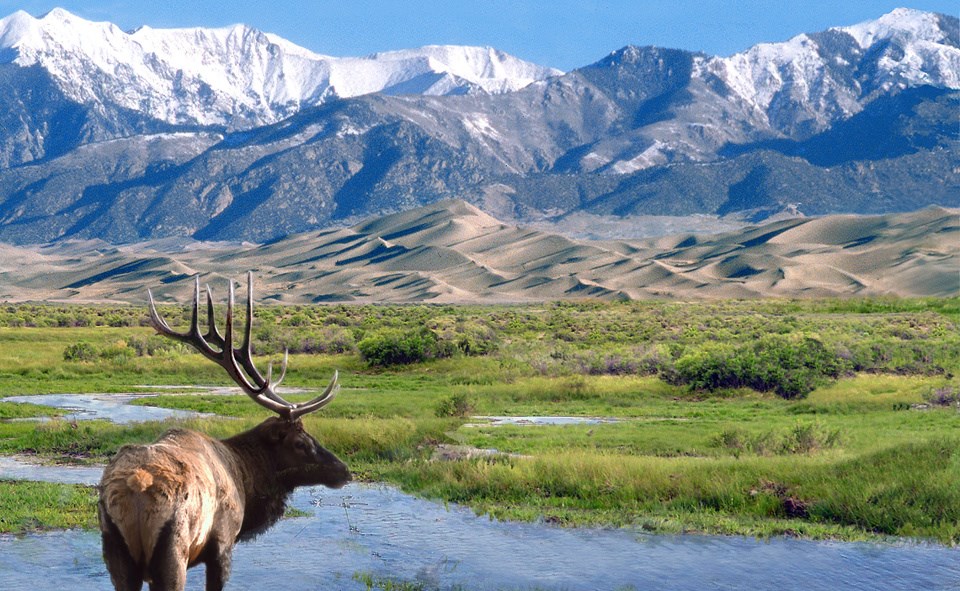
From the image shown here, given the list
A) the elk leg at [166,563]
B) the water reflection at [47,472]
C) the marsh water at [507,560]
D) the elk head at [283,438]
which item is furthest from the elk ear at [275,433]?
the water reflection at [47,472]

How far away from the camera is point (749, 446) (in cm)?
2417

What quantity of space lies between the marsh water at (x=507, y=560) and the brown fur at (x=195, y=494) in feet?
6.50

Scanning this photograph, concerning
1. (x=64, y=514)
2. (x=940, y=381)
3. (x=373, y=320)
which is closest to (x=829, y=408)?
(x=940, y=381)

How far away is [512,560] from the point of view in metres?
16.2

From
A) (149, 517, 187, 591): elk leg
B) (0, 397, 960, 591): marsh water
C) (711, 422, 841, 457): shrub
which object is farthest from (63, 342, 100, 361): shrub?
(149, 517, 187, 591): elk leg

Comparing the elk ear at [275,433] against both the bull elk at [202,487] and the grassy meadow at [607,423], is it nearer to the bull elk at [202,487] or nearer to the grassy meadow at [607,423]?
the bull elk at [202,487]

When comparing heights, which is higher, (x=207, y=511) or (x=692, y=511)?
(x=207, y=511)

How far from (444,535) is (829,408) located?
17976 millimetres

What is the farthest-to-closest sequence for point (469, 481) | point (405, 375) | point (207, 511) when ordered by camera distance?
point (405, 375) < point (469, 481) < point (207, 511)

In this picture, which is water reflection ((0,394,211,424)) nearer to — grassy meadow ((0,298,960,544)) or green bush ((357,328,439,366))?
grassy meadow ((0,298,960,544))

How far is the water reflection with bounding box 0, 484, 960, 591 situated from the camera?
15.1m

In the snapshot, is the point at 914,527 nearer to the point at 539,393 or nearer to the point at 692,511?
the point at 692,511

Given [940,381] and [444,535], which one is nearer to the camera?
[444,535]

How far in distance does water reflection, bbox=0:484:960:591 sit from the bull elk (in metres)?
2.01
